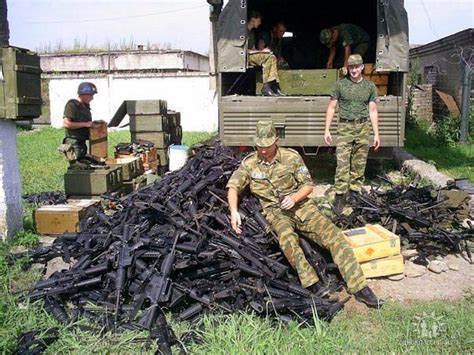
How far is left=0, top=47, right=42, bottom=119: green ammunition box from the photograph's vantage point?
204 inches

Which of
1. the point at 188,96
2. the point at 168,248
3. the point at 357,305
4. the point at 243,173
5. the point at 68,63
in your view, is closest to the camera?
the point at 357,305

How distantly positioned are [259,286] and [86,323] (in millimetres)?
1360

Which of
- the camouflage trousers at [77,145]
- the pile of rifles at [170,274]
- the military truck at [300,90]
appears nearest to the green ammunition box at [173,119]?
the military truck at [300,90]

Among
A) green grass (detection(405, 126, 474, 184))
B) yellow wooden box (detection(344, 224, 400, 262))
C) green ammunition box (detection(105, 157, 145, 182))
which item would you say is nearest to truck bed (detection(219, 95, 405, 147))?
green ammunition box (detection(105, 157, 145, 182))

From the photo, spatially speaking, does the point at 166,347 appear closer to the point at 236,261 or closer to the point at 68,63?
the point at 236,261

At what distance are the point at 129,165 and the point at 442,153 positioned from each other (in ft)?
22.8

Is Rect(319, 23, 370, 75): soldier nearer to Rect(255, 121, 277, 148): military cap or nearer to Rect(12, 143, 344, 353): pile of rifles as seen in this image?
Rect(255, 121, 277, 148): military cap

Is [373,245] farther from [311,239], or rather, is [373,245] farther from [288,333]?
[288,333]

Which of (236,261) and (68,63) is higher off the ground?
(68,63)

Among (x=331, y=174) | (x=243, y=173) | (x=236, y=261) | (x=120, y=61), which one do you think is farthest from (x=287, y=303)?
(x=120, y=61)

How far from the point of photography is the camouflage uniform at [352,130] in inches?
244

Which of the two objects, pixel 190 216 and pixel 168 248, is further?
pixel 190 216

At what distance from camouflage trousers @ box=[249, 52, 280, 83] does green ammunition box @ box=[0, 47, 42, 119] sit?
3.81m

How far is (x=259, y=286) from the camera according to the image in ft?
12.8
